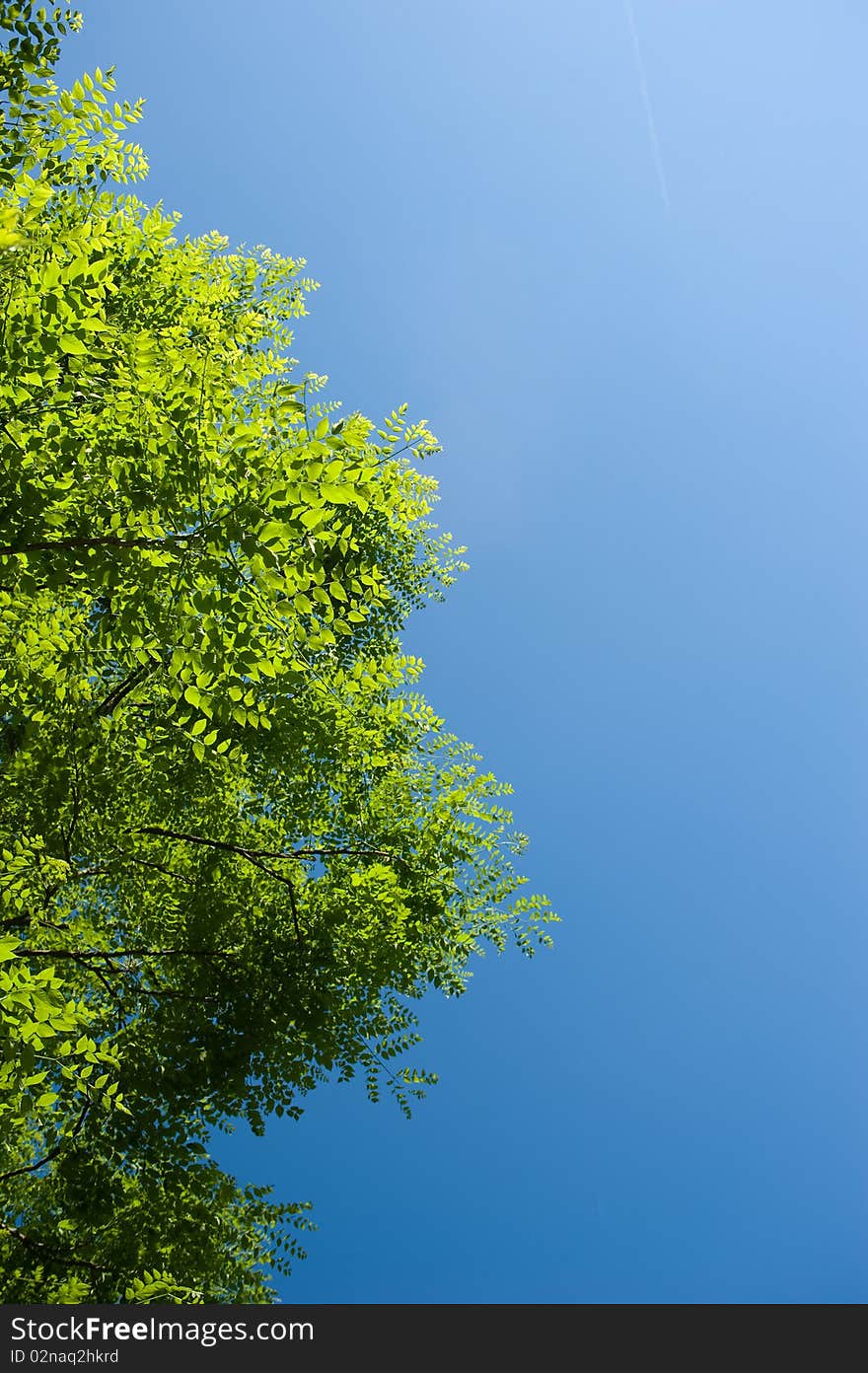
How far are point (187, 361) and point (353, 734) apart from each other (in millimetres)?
3497

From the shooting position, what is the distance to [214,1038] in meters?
6.92

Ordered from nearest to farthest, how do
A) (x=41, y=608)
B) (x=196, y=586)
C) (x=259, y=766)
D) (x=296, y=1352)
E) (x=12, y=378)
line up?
(x=12, y=378), (x=196, y=586), (x=296, y=1352), (x=41, y=608), (x=259, y=766)

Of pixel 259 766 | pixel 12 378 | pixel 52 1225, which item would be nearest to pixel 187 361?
pixel 12 378

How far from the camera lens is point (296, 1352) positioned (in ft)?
14.9

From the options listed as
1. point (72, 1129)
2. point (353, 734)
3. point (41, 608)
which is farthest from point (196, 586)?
point (72, 1129)

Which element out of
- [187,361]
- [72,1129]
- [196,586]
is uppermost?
[187,361]

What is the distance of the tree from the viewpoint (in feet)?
13.1

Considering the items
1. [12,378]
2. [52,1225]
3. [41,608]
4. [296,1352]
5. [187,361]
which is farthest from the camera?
[52,1225]

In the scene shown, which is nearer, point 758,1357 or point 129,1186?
point 758,1357

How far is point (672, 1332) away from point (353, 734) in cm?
468

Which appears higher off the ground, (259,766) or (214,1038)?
(259,766)

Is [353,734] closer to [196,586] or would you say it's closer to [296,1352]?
[196,586]

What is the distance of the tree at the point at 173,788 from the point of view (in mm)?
4004

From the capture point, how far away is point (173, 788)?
23.2 ft
